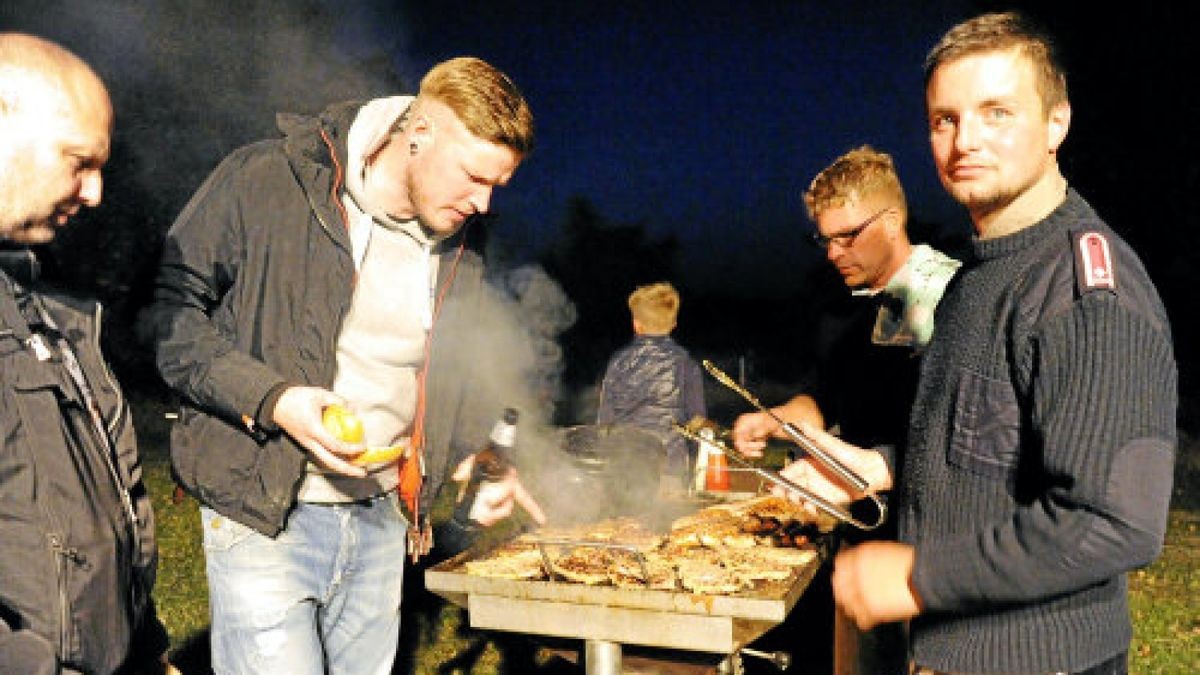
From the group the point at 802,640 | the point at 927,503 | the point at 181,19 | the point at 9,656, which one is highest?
the point at 181,19

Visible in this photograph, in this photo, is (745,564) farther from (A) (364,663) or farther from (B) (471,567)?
(A) (364,663)

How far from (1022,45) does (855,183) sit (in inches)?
86.8

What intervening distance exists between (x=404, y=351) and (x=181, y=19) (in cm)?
2561

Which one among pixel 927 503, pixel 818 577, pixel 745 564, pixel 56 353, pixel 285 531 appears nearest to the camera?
pixel 56 353

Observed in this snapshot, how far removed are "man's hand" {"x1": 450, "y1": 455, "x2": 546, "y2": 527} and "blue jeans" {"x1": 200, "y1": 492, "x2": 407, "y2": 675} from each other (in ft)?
1.09

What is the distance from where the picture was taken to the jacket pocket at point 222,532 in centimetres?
293

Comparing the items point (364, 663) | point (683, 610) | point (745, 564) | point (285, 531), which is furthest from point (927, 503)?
point (364, 663)

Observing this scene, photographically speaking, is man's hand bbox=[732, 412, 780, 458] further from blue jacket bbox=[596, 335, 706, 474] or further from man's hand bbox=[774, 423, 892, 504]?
blue jacket bbox=[596, 335, 706, 474]

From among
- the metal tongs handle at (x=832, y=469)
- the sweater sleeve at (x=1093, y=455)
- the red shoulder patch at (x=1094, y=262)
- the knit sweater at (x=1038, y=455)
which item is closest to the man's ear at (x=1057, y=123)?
the knit sweater at (x=1038, y=455)

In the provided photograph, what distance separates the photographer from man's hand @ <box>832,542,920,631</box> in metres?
2.14

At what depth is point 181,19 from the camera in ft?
82.0

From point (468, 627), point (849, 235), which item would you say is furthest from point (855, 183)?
point (468, 627)

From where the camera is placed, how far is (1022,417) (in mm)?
2098

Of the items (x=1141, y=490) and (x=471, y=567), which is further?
(x=471, y=567)
